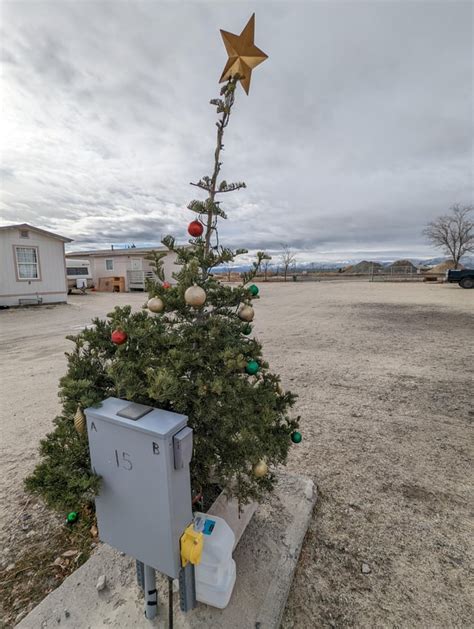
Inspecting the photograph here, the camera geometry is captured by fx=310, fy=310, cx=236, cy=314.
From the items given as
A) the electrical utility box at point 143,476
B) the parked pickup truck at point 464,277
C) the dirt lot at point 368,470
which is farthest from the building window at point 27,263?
the parked pickup truck at point 464,277

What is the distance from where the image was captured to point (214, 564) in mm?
1323

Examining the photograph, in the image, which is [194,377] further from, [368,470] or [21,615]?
[368,470]

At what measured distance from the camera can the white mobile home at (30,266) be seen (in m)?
12.3

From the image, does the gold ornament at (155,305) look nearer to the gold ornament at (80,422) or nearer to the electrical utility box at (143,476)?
the electrical utility box at (143,476)

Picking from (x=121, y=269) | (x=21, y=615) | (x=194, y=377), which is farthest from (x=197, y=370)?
(x=121, y=269)

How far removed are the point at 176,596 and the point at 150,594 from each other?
0.59ft

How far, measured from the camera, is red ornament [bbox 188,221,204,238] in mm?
1478

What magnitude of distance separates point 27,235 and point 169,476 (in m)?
15.0

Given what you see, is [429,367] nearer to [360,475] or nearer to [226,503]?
[360,475]

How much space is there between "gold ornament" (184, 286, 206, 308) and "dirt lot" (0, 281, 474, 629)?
4.93ft

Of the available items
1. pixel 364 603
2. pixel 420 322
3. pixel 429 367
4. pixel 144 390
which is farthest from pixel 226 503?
pixel 420 322

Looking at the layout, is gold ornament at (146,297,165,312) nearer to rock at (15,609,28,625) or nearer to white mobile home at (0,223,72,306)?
rock at (15,609,28,625)

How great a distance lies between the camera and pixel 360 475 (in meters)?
2.44

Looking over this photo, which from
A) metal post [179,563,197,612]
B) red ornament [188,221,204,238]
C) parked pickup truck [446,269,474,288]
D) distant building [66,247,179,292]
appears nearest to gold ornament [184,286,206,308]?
red ornament [188,221,204,238]
